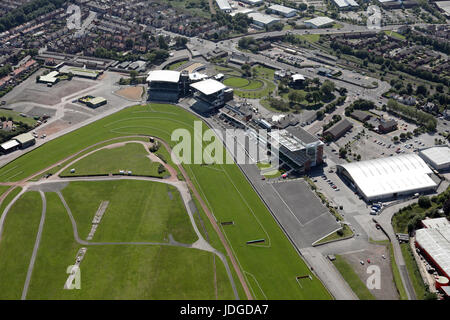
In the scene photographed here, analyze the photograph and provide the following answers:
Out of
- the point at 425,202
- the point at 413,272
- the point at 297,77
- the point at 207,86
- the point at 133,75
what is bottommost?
the point at 413,272

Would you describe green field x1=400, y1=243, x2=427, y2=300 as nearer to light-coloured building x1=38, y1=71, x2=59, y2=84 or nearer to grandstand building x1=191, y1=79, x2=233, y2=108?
grandstand building x1=191, y1=79, x2=233, y2=108

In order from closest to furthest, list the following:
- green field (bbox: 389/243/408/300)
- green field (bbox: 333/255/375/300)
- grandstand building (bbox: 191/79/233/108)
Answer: green field (bbox: 389/243/408/300), green field (bbox: 333/255/375/300), grandstand building (bbox: 191/79/233/108)

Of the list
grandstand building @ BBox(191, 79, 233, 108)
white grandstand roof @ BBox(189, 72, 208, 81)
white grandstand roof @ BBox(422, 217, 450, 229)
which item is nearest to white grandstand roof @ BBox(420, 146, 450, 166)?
white grandstand roof @ BBox(422, 217, 450, 229)

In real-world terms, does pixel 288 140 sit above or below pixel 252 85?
below

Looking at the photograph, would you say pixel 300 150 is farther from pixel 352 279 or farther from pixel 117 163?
pixel 117 163

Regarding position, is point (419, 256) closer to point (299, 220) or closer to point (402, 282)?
point (402, 282)

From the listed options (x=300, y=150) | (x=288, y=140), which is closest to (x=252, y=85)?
(x=288, y=140)
